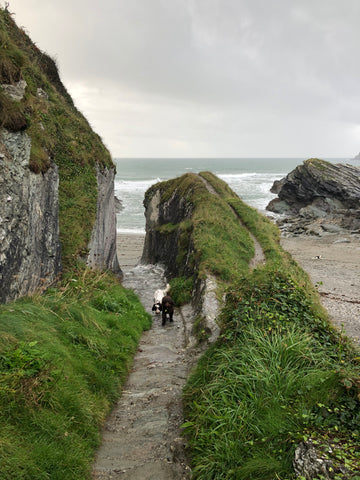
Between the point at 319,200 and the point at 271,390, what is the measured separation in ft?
184

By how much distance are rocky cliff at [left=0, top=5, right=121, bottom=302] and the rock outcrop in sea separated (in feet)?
113

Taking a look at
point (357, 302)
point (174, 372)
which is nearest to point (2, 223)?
point (174, 372)

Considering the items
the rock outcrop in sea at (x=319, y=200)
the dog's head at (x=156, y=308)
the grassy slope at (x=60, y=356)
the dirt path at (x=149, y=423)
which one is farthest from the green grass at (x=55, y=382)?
the rock outcrop in sea at (x=319, y=200)

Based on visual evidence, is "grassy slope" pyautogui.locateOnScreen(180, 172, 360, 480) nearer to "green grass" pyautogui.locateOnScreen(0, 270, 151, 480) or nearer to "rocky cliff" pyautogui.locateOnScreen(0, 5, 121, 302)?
"green grass" pyautogui.locateOnScreen(0, 270, 151, 480)

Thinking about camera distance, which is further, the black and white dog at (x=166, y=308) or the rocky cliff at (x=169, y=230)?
the rocky cliff at (x=169, y=230)

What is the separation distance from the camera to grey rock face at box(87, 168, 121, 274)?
17.0 meters

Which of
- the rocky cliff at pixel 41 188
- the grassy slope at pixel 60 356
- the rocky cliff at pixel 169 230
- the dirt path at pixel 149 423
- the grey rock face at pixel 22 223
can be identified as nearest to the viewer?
the grassy slope at pixel 60 356

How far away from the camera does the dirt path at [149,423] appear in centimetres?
490

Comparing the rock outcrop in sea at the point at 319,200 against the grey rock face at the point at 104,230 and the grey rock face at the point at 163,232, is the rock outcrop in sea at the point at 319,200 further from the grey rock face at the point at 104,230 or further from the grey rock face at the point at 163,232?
the grey rock face at the point at 104,230

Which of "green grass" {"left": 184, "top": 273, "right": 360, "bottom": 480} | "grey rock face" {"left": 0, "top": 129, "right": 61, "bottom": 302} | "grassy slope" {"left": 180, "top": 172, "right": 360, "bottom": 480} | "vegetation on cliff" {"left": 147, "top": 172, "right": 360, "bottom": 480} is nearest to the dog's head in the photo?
"grey rock face" {"left": 0, "top": 129, "right": 61, "bottom": 302}

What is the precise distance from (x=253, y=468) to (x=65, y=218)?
1306 centimetres

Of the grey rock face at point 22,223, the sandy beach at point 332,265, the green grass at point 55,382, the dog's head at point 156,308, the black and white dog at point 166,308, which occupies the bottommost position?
the sandy beach at point 332,265

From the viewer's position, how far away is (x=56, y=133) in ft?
58.2

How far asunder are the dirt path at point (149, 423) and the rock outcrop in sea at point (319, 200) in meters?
39.5
